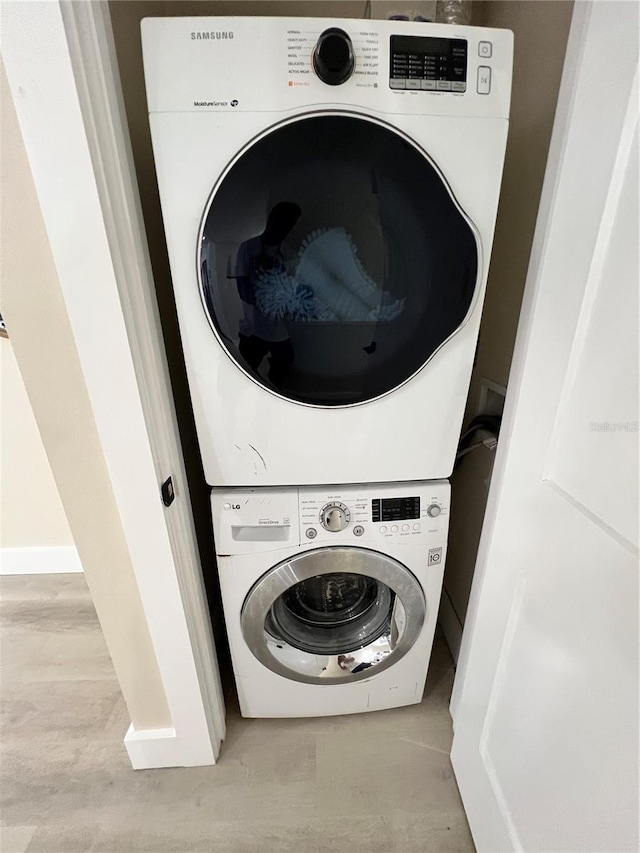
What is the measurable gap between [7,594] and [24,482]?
469 millimetres

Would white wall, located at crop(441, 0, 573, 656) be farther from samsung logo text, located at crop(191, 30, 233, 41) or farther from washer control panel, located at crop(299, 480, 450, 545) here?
samsung logo text, located at crop(191, 30, 233, 41)

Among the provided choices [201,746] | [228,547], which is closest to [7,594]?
[201,746]

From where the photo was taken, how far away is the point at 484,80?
0.76m

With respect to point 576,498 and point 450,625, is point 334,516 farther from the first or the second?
point 450,625

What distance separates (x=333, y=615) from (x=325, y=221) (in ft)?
3.43

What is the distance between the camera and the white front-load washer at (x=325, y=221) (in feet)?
2.40

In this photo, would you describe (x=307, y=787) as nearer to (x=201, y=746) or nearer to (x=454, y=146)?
(x=201, y=746)

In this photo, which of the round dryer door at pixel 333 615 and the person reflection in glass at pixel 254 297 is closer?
the person reflection in glass at pixel 254 297

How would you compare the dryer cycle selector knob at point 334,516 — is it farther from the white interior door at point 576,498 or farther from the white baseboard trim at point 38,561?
the white baseboard trim at point 38,561

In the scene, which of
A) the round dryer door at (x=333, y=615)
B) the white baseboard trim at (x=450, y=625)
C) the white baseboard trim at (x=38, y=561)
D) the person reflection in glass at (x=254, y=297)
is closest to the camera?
the person reflection in glass at (x=254, y=297)

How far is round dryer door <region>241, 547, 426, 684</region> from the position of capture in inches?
43.1

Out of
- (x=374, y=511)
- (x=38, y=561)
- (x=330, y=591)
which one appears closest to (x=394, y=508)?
(x=374, y=511)

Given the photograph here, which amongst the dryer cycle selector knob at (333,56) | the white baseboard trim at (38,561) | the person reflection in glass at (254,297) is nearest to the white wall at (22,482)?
the white baseboard trim at (38,561)

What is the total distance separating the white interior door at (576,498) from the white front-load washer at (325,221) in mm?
141
